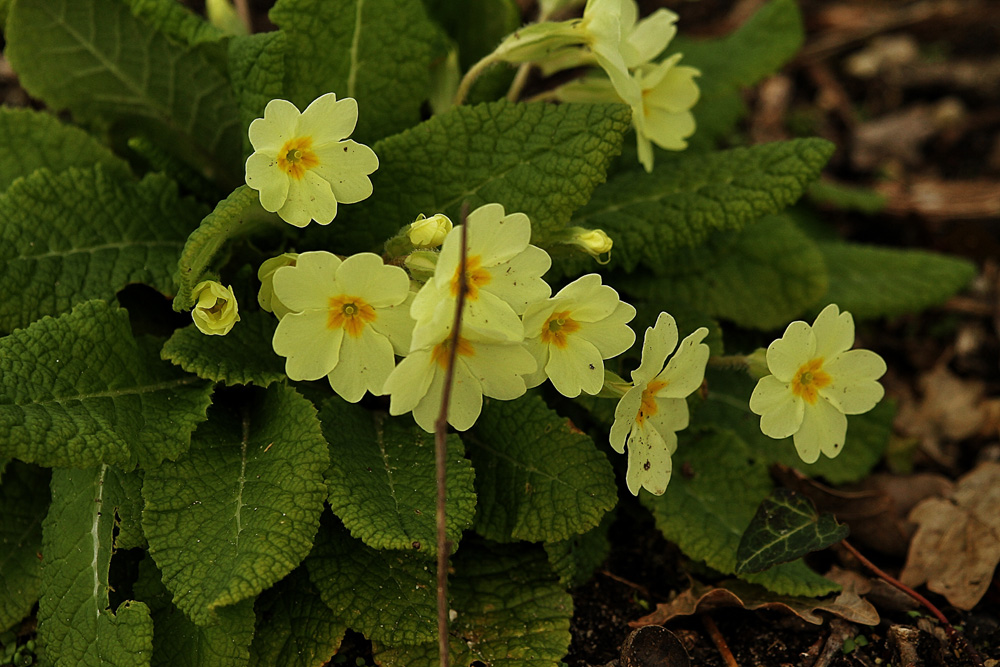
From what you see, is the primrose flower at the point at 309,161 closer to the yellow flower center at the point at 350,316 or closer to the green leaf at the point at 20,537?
the yellow flower center at the point at 350,316

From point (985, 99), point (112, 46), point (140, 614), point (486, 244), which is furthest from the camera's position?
point (985, 99)

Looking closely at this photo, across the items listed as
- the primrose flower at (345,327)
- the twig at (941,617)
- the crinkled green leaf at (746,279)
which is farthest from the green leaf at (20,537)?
the twig at (941,617)

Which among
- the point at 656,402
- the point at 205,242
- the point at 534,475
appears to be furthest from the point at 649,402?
the point at 205,242

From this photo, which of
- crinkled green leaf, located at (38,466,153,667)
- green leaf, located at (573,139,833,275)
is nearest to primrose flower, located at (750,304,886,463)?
green leaf, located at (573,139,833,275)

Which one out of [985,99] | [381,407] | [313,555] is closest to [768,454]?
[381,407]

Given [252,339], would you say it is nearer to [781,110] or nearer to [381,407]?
[381,407]
